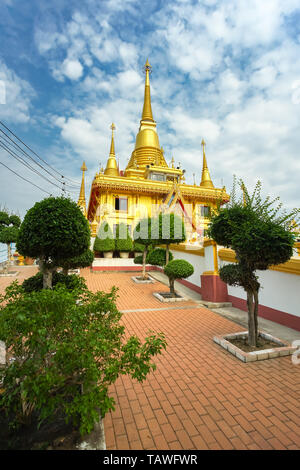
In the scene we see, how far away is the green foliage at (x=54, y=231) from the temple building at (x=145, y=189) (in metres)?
11.7

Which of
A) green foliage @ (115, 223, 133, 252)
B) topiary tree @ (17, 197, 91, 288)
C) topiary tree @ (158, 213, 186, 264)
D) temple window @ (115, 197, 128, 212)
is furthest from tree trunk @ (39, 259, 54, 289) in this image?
temple window @ (115, 197, 128, 212)

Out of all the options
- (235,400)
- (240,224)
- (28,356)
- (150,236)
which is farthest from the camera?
(150,236)

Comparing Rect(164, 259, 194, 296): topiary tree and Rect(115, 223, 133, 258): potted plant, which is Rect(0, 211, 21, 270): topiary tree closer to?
Rect(115, 223, 133, 258): potted plant

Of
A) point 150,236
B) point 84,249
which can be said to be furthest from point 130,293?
point 84,249

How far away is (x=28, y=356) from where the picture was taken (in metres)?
2.39

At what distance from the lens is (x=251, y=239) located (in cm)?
418

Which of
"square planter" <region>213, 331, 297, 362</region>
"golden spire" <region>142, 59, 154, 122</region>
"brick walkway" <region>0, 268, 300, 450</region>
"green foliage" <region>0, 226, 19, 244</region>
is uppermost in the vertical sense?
"golden spire" <region>142, 59, 154, 122</region>

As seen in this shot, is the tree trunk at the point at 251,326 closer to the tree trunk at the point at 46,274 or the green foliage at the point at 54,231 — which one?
the green foliage at the point at 54,231

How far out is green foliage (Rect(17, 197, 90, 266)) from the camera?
4.45 metres

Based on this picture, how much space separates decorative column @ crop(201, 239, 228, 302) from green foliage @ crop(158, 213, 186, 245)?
1436mm

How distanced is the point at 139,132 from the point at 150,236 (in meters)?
23.9

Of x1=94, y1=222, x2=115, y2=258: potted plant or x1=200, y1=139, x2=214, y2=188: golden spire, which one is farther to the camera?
x1=200, y1=139, x2=214, y2=188: golden spire

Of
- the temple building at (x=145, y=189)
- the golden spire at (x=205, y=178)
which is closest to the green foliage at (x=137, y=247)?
the temple building at (x=145, y=189)
